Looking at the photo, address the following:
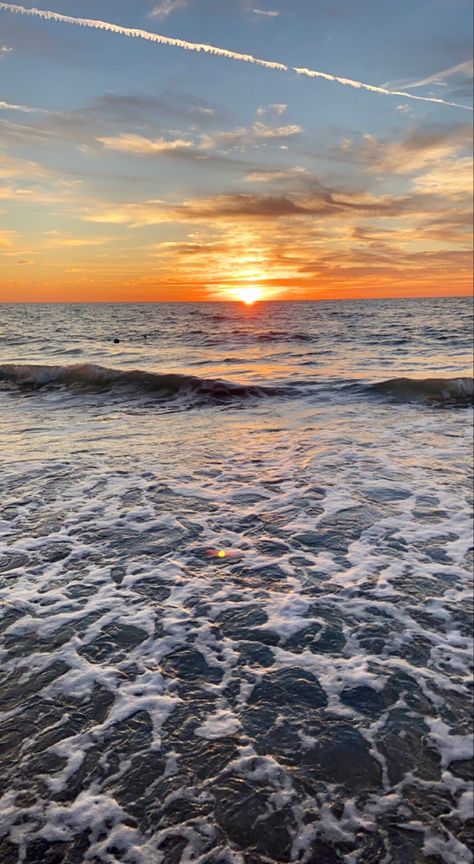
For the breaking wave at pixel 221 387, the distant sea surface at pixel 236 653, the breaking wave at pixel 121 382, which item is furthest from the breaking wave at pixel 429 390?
the distant sea surface at pixel 236 653

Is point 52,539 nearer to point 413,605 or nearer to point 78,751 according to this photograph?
point 78,751

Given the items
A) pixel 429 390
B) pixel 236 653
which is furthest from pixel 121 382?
pixel 236 653

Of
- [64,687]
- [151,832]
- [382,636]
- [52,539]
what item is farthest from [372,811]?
[52,539]

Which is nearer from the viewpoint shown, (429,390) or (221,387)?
(429,390)

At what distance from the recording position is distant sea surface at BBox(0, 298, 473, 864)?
3.33m

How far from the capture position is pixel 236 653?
4.92 metres

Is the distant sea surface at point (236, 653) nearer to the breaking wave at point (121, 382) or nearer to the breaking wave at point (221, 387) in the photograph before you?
the breaking wave at point (221, 387)

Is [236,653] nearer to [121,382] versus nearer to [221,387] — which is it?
[221,387]

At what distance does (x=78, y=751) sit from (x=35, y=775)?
315mm

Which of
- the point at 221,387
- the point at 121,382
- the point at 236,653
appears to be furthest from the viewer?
the point at 121,382

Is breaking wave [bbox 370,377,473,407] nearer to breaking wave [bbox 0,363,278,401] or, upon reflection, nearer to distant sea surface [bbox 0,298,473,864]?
breaking wave [bbox 0,363,278,401]

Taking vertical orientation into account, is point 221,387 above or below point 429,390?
above

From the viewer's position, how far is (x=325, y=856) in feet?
10.3

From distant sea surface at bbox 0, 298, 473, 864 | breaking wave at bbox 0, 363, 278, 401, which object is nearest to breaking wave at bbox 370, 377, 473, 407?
breaking wave at bbox 0, 363, 278, 401
